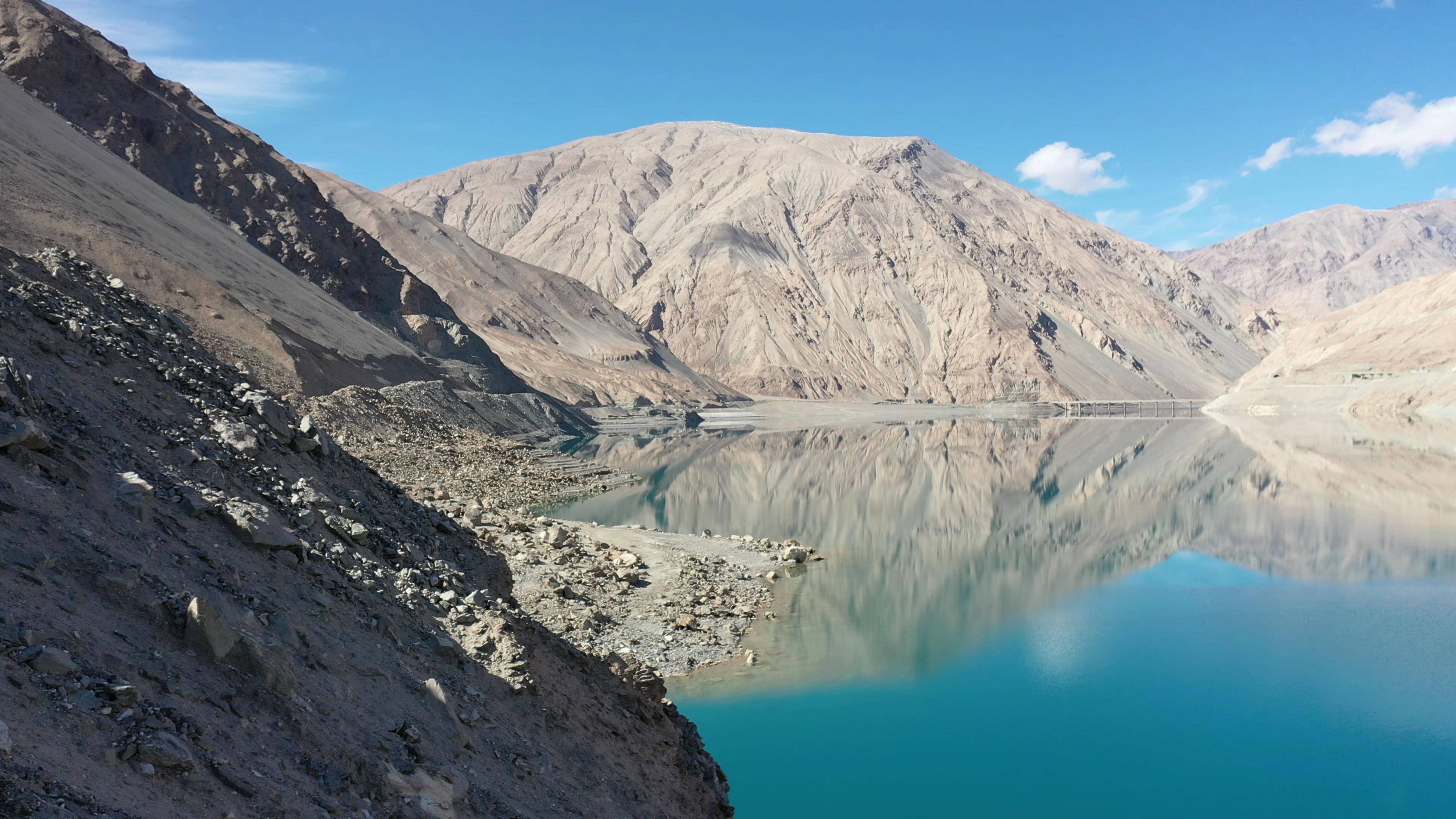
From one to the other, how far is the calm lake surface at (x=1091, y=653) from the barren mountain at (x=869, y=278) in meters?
94.8

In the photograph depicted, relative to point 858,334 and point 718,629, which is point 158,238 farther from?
point 858,334

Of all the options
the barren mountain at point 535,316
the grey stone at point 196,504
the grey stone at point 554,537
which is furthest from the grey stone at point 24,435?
the barren mountain at point 535,316

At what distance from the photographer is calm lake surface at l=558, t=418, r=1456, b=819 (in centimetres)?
1358

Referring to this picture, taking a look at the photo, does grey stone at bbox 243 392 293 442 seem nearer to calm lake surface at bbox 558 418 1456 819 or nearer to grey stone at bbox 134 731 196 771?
grey stone at bbox 134 731 196 771

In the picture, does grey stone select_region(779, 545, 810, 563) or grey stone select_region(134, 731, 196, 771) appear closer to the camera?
grey stone select_region(134, 731, 196, 771)

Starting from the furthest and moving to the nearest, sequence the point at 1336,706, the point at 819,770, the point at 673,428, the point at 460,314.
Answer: the point at 460,314 < the point at 673,428 < the point at 1336,706 < the point at 819,770

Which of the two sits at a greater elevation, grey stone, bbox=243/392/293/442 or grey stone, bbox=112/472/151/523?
grey stone, bbox=243/392/293/442

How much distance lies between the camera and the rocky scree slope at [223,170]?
57.7 m

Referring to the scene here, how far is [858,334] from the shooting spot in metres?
148

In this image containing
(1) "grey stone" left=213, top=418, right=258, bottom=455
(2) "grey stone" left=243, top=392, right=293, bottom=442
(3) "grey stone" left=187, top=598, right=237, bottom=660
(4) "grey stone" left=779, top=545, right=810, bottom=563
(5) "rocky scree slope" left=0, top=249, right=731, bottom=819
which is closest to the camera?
(5) "rocky scree slope" left=0, top=249, right=731, bottom=819

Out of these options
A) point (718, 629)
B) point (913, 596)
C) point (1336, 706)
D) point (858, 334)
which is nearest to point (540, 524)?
point (718, 629)

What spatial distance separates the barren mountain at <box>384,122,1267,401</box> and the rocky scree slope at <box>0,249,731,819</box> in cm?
12096

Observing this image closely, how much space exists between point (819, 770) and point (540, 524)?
1447 centimetres

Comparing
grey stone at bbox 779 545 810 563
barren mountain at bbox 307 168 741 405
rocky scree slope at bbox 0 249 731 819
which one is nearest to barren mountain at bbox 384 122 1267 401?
barren mountain at bbox 307 168 741 405
